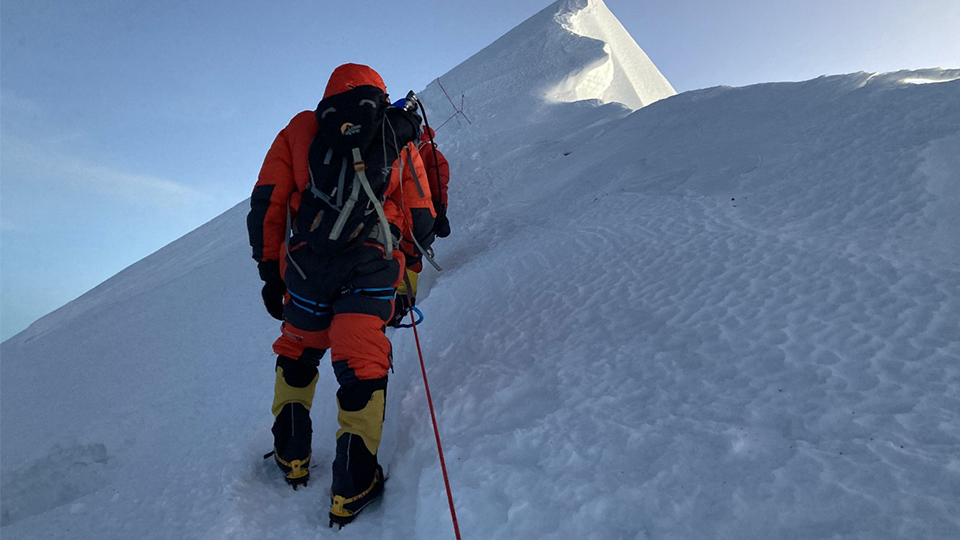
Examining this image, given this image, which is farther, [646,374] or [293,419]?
[293,419]

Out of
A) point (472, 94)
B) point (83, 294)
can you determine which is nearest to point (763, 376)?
point (472, 94)

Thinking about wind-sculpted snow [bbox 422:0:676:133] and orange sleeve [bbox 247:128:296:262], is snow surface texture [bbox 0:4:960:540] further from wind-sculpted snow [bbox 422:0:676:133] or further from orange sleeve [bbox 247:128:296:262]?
wind-sculpted snow [bbox 422:0:676:133]

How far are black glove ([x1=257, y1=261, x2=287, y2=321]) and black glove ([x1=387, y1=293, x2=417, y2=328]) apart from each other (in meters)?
0.50

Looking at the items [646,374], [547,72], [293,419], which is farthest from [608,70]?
[293,419]

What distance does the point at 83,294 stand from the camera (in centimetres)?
848

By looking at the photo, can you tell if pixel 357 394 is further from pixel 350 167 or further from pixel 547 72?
pixel 547 72

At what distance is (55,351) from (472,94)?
7.61 metres

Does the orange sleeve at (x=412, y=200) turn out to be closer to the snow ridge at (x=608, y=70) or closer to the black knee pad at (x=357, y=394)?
the black knee pad at (x=357, y=394)

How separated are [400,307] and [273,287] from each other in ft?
1.93

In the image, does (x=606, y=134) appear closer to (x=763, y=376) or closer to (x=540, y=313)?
(x=540, y=313)

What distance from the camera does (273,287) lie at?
7.35ft

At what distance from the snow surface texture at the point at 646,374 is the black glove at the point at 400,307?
1.01 feet

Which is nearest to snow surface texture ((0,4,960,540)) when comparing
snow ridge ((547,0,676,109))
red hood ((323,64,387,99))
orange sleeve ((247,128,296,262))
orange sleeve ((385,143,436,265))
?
orange sleeve ((385,143,436,265))

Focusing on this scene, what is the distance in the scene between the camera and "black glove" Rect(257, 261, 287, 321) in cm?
219
